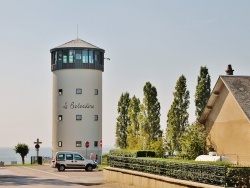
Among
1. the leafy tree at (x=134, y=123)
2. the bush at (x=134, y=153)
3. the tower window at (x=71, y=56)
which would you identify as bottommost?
the bush at (x=134, y=153)

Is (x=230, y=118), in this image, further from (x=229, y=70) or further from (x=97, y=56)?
(x=97, y=56)

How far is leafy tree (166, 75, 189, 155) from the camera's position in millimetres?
77500

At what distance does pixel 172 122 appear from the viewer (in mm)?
78625

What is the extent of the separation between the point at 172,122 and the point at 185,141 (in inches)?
1133

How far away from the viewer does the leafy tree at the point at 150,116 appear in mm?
83206

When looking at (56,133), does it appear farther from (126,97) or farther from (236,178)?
(236,178)

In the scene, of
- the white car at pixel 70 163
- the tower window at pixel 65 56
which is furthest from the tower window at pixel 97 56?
the white car at pixel 70 163

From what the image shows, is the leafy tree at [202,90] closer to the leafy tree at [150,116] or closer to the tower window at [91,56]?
the leafy tree at [150,116]

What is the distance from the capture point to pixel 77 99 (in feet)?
265

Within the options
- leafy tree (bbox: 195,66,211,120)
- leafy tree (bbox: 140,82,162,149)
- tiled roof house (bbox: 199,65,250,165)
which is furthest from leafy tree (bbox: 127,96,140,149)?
tiled roof house (bbox: 199,65,250,165)

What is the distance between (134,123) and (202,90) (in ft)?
56.7

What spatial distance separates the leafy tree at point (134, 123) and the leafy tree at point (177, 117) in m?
8.97

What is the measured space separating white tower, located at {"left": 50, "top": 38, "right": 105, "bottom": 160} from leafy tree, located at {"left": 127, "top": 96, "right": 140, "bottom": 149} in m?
6.30

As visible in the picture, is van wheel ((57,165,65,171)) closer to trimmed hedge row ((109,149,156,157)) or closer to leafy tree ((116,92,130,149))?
trimmed hedge row ((109,149,156,157))
